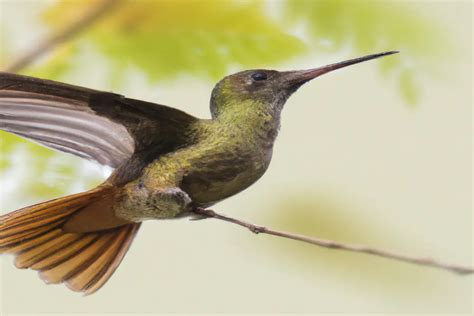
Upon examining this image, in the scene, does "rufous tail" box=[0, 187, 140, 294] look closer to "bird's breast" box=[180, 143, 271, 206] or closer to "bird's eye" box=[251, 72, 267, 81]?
"bird's breast" box=[180, 143, 271, 206]

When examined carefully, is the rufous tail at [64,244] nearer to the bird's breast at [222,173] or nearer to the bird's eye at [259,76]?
the bird's breast at [222,173]

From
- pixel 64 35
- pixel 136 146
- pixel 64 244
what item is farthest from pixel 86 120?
pixel 64 244

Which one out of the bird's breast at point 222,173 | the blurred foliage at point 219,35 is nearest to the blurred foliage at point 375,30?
the blurred foliage at point 219,35

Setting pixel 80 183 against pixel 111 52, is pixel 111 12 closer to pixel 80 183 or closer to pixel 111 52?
pixel 111 52

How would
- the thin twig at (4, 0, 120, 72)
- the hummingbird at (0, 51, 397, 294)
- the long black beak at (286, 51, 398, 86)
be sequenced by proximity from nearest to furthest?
the long black beak at (286, 51, 398, 86), the hummingbird at (0, 51, 397, 294), the thin twig at (4, 0, 120, 72)

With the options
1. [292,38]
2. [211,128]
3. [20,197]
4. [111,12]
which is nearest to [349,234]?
→ [211,128]

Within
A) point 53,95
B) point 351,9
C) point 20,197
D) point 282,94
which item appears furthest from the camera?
point 20,197

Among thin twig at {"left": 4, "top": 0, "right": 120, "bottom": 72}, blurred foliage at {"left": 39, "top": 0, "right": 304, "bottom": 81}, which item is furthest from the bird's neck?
thin twig at {"left": 4, "top": 0, "right": 120, "bottom": 72}
